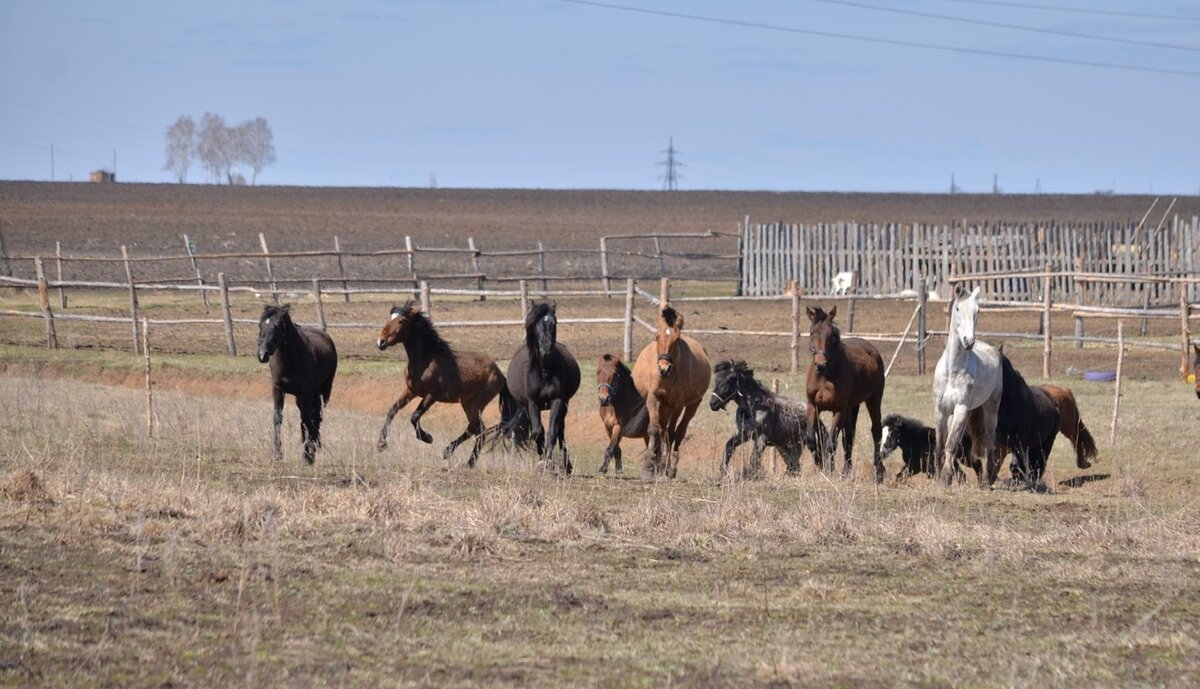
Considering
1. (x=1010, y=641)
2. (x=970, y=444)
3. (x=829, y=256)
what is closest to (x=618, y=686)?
(x=1010, y=641)

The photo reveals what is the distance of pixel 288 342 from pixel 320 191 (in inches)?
3222

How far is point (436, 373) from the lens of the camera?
14188 mm

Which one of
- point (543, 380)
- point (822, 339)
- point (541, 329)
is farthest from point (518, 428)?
point (822, 339)

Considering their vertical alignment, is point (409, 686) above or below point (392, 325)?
below

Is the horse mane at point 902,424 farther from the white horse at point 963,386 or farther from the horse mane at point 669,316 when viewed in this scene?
the horse mane at point 669,316

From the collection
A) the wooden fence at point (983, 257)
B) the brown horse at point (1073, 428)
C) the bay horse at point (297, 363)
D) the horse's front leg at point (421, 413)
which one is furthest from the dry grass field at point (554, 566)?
the wooden fence at point (983, 257)

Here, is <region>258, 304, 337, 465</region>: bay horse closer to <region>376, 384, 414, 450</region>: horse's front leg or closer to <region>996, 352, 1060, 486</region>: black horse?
<region>376, 384, 414, 450</region>: horse's front leg

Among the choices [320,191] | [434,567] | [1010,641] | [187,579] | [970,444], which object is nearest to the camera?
[1010,641]

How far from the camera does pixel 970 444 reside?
1331cm

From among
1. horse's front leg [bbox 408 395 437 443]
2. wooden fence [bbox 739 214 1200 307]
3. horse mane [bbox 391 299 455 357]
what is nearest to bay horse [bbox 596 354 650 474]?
horse mane [bbox 391 299 455 357]

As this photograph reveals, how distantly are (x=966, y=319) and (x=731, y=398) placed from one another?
246 cm

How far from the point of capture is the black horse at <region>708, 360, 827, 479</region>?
43.5ft

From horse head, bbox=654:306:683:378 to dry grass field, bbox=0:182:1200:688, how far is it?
1063 mm

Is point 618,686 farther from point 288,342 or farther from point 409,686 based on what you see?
point 288,342
